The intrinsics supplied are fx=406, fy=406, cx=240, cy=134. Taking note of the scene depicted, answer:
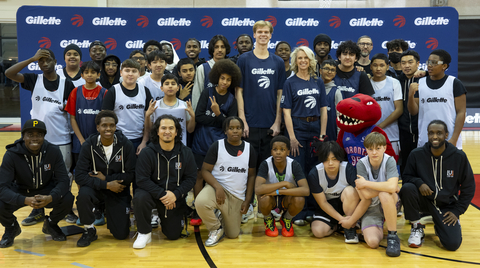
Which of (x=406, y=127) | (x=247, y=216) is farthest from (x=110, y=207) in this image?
(x=406, y=127)

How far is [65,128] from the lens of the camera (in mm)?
4348

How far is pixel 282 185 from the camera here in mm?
3807

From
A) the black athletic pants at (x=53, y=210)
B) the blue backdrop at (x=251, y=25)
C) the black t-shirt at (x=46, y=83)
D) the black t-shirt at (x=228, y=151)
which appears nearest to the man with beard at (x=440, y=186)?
the black t-shirt at (x=228, y=151)

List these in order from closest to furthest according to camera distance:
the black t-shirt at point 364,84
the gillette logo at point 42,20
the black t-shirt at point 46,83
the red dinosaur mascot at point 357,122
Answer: the red dinosaur mascot at point 357,122, the black t-shirt at point 46,83, the black t-shirt at point 364,84, the gillette logo at point 42,20

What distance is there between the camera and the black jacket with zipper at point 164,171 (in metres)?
3.70

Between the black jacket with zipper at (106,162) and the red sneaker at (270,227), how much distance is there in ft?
4.55

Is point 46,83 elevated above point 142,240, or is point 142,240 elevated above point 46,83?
point 46,83

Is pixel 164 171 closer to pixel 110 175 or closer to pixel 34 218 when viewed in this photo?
pixel 110 175

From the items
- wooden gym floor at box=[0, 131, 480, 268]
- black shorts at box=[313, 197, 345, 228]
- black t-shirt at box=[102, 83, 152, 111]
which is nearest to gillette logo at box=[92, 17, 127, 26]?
black t-shirt at box=[102, 83, 152, 111]

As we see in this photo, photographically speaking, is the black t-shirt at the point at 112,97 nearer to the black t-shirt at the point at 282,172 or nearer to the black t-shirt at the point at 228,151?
the black t-shirt at the point at 228,151

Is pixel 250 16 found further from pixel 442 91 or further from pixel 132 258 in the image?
pixel 132 258

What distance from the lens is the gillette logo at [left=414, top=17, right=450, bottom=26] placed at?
756 centimetres

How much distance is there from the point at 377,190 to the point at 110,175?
8.13 feet

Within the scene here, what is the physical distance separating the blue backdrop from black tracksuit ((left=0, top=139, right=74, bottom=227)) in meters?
4.32
